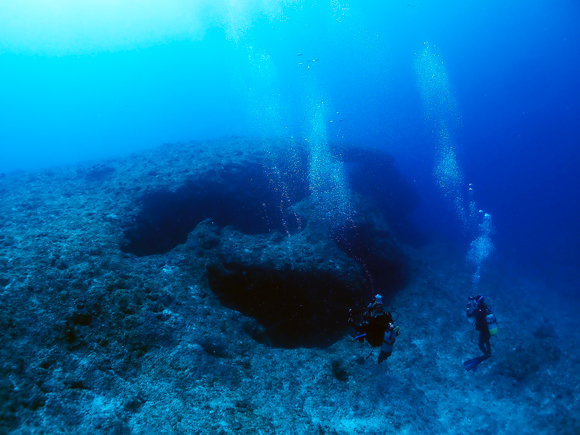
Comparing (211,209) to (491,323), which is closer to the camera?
(491,323)

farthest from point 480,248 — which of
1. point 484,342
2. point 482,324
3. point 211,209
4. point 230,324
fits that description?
point 230,324

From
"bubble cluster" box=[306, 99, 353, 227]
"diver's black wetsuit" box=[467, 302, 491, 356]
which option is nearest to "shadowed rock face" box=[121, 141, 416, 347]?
"bubble cluster" box=[306, 99, 353, 227]

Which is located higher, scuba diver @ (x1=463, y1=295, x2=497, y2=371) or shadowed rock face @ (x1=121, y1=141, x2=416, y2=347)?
shadowed rock face @ (x1=121, y1=141, x2=416, y2=347)

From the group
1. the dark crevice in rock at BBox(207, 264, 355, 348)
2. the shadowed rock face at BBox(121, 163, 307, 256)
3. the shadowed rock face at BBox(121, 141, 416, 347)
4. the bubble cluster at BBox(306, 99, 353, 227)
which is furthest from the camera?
the bubble cluster at BBox(306, 99, 353, 227)

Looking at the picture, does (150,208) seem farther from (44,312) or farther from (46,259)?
(44,312)

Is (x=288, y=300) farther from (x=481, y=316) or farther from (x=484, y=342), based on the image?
(x=484, y=342)

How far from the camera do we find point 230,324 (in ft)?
22.2

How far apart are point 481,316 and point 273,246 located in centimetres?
636

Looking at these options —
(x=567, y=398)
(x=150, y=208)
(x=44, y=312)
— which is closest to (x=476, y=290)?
(x=567, y=398)

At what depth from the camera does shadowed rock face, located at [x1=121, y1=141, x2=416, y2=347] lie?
8109mm

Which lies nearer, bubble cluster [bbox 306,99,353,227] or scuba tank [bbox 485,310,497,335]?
scuba tank [bbox 485,310,497,335]

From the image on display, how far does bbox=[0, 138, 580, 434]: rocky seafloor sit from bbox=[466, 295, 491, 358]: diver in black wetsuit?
628 mm

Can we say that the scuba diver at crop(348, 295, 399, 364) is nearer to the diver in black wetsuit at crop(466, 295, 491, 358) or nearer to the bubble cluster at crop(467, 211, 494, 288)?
the diver in black wetsuit at crop(466, 295, 491, 358)

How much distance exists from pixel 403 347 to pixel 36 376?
815 centimetres
